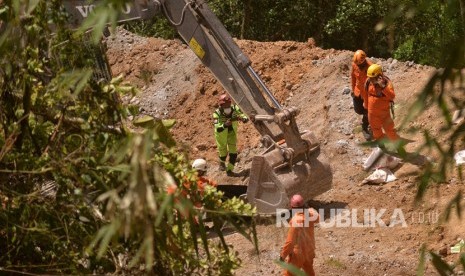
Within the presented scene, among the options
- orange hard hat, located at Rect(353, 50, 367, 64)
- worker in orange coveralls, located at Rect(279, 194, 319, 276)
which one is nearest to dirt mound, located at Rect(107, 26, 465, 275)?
worker in orange coveralls, located at Rect(279, 194, 319, 276)

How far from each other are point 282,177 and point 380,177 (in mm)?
2084

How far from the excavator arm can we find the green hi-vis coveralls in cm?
217

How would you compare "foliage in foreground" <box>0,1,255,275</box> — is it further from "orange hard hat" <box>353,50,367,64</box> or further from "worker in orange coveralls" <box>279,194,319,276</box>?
"orange hard hat" <box>353,50,367,64</box>

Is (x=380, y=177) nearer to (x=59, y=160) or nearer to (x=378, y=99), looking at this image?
(x=378, y=99)

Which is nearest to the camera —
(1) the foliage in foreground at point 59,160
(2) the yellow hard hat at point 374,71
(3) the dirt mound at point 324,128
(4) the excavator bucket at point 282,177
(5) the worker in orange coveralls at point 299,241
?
(1) the foliage in foreground at point 59,160

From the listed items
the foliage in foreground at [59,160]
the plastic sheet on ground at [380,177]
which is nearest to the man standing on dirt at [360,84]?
the plastic sheet on ground at [380,177]

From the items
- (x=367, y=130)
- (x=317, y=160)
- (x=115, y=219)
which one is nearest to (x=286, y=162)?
(x=317, y=160)

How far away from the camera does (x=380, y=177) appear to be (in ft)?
45.3

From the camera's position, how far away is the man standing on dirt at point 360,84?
573 inches

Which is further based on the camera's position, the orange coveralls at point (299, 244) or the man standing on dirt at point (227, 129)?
the man standing on dirt at point (227, 129)

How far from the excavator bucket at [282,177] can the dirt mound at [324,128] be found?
0.43 metres

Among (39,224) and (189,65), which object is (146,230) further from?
(189,65)

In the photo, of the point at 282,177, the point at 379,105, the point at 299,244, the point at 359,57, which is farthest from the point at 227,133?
the point at 299,244

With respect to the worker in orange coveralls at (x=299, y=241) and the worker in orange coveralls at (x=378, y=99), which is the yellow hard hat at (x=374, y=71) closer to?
the worker in orange coveralls at (x=378, y=99)
